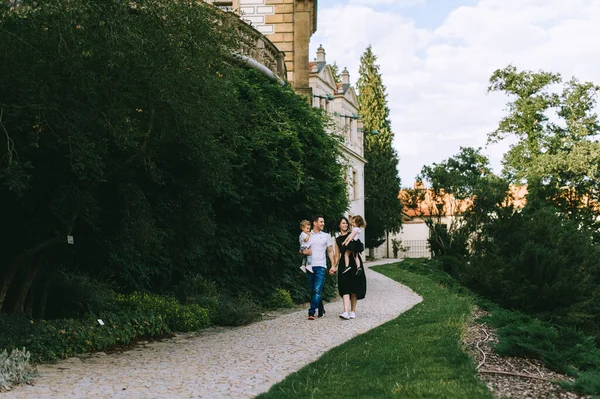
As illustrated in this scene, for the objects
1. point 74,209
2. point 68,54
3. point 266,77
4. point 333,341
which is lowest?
point 333,341

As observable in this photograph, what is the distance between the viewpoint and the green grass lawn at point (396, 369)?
645cm

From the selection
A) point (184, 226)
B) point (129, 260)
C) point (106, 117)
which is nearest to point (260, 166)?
point (129, 260)

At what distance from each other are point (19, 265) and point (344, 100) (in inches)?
1452

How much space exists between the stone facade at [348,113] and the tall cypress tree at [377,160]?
2082mm

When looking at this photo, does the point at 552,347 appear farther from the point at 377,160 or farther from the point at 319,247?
the point at 377,160

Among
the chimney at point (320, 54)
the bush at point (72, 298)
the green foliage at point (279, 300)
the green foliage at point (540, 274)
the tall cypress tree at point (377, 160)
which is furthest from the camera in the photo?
the tall cypress tree at point (377, 160)

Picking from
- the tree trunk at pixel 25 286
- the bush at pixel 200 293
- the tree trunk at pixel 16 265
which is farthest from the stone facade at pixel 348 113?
the tree trunk at pixel 16 265

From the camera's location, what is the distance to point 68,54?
26.4 feet

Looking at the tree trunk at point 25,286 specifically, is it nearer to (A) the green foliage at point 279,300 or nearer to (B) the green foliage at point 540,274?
(A) the green foliage at point 279,300

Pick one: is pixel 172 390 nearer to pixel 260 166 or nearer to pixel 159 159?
pixel 159 159

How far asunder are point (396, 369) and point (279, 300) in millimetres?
9179

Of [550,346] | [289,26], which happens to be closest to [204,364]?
[550,346]

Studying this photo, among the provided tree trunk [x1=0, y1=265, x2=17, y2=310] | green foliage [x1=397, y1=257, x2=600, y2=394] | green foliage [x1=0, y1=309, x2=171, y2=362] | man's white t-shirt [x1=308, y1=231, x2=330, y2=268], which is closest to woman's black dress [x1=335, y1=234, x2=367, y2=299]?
man's white t-shirt [x1=308, y1=231, x2=330, y2=268]

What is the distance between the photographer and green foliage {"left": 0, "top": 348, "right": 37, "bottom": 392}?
7035 mm
